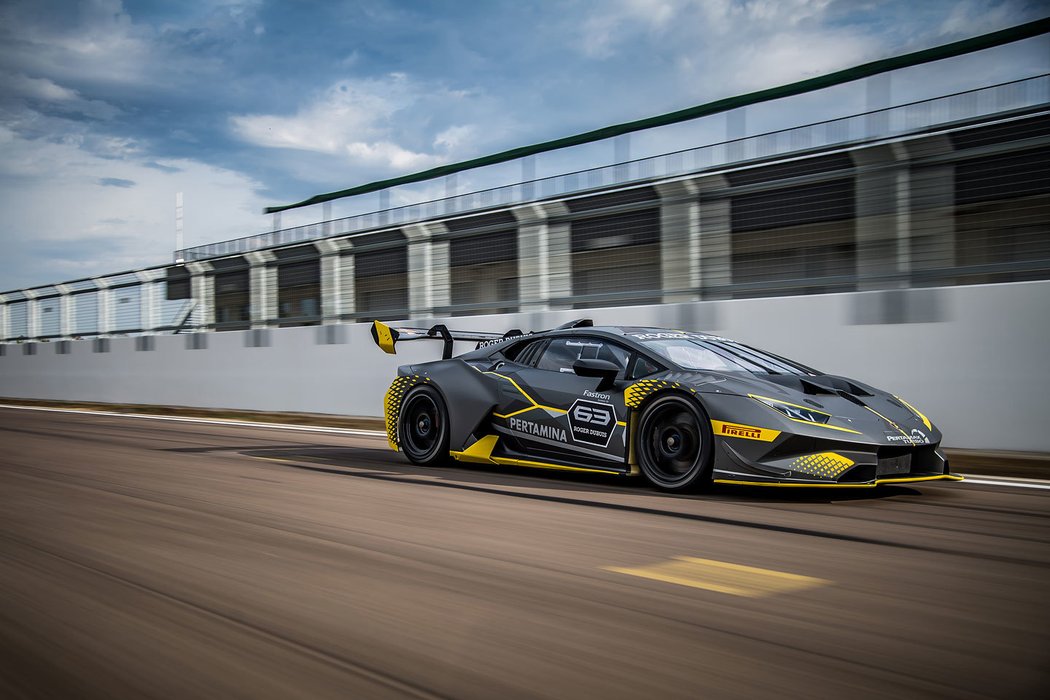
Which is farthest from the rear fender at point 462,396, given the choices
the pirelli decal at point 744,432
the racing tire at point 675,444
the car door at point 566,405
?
the pirelli decal at point 744,432

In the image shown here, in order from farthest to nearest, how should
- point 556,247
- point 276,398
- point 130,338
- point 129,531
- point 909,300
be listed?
point 130,338 → point 276,398 → point 556,247 → point 909,300 → point 129,531

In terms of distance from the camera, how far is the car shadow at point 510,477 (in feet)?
18.7

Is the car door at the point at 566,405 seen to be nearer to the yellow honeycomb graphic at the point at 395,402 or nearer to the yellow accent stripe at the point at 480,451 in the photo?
the yellow accent stripe at the point at 480,451

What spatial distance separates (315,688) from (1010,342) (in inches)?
280

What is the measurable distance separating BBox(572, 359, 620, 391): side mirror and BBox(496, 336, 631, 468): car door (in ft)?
0.17

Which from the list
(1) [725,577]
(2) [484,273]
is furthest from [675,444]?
(2) [484,273]

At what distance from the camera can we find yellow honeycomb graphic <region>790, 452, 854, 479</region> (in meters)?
5.22

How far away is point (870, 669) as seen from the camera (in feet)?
8.18

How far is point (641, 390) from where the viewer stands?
6078 mm

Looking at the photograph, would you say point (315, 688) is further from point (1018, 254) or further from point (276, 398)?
point (276, 398)

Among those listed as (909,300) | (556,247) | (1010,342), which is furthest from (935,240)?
(556,247)

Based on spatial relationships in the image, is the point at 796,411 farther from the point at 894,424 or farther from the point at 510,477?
the point at 510,477

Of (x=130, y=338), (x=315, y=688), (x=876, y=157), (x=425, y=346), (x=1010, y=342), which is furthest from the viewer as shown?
(x=130, y=338)

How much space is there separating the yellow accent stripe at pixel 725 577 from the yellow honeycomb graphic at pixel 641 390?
2159 mm
